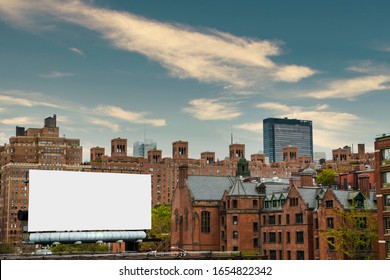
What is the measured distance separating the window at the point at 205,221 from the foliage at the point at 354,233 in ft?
68.0

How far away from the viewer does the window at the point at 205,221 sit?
86.8m

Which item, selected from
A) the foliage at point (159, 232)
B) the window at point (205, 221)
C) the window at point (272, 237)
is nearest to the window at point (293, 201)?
the window at point (272, 237)

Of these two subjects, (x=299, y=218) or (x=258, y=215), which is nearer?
(x=299, y=218)

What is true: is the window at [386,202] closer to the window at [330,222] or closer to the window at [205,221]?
the window at [330,222]

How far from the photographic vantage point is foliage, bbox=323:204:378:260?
66.7 metres

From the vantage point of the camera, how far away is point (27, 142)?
185 m

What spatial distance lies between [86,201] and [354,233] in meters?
29.8

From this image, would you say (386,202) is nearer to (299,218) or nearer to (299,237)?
(299,218)

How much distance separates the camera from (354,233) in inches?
2621

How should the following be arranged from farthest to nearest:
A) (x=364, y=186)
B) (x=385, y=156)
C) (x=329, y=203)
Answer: (x=364, y=186) → (x=329, y=203) → (x=385, y=156)

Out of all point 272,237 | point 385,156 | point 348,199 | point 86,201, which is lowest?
point 272,237

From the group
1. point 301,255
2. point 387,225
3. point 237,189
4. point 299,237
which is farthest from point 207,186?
point 387,225

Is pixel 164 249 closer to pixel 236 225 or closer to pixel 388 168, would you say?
pixel 236 225

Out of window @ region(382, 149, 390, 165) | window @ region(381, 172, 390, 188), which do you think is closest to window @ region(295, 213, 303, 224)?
window @ region(381, 172, 390, 188)
